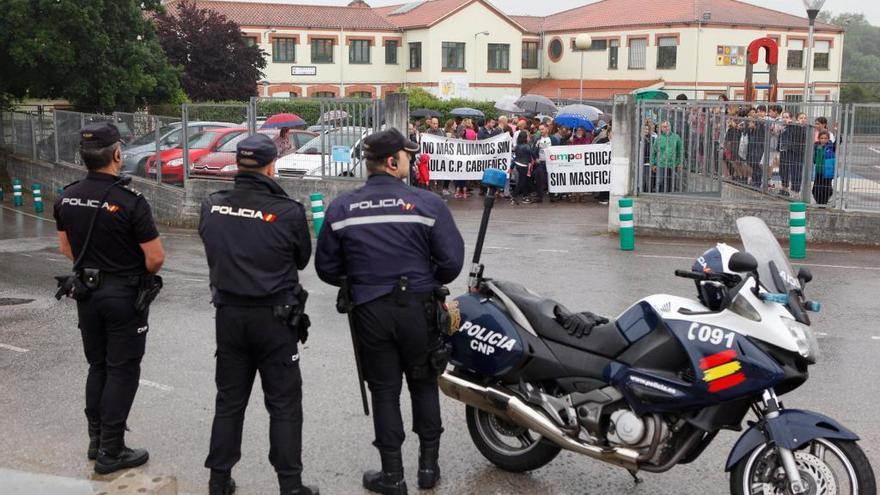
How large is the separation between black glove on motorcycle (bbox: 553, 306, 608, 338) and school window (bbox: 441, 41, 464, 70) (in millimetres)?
63883

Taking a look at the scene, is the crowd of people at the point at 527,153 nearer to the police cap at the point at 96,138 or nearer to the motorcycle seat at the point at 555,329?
the police cap at the point at 96,138

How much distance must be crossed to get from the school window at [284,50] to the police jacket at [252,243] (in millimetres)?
63687

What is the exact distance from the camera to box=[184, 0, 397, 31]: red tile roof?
66688mm

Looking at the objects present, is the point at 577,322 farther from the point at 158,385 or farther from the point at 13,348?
the point at 13,348

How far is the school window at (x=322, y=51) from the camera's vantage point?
67.6 meters

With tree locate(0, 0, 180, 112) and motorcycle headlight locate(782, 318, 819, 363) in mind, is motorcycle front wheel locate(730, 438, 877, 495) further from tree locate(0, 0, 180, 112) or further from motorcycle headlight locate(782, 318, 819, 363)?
tree locate(0, 0, 180, 112)

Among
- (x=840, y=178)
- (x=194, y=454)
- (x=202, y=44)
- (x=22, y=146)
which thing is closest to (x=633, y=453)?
(x=194, y=454)

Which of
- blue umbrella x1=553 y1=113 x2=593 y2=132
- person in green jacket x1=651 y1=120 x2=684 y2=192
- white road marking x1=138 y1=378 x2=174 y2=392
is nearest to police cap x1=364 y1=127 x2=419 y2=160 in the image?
white road marking x1=138 y1=378 x2=174 y2=392

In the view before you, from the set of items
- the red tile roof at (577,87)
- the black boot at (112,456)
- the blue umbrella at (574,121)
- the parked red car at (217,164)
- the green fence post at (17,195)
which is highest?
the red tile roof at (577,87)

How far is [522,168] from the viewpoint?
805 inches

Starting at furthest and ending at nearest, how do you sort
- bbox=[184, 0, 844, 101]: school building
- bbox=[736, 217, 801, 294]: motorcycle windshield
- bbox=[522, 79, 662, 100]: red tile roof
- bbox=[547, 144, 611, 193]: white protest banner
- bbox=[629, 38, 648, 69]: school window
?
bbox=[522, 79, 662, 100]: red tile roof → bbox=[629, 38, 648, 69]: school window → bbox=[184, 0, 844, 101]: school building → bbox=[547, 144, 611, 193]: white protest banner → bbox=[736, 217, 801, 294]: motorcycle windshield

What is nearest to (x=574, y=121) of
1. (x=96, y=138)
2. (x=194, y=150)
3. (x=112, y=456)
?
(x=194, y=150)

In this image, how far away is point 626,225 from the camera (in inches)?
555

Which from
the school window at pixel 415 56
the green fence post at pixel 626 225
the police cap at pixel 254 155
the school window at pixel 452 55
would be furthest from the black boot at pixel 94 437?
the school window at pixel 415 56
